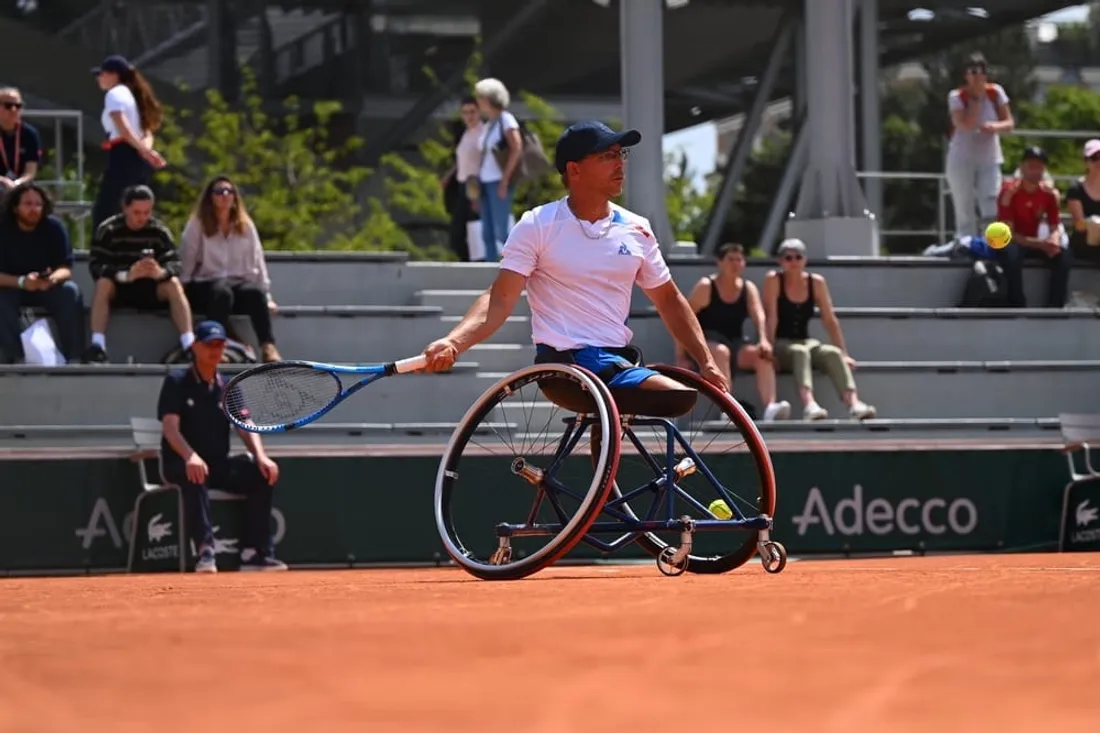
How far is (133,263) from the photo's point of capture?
45.6 ft

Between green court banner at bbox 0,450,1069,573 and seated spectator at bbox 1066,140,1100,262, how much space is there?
3.06 metres

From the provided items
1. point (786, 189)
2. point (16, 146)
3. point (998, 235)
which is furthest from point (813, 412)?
point (16, 146)

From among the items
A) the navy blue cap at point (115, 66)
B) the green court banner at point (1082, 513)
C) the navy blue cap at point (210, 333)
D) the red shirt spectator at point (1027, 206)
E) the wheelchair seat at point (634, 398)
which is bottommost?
the green court banner at point (1082, 513)

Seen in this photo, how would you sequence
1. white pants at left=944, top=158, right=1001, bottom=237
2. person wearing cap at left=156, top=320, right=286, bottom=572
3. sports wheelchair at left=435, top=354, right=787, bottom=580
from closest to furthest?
sports wheelchair at left=435, top=354, right=787, bottom=580
person wearing cap at left=156, top=320, right=286, bottom=572
white pants at left=944, top=158, right=1001, bottom=237

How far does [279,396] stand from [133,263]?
5674mm

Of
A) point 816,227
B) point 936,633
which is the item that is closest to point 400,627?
point 936,633

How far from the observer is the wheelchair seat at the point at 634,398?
7953 mm

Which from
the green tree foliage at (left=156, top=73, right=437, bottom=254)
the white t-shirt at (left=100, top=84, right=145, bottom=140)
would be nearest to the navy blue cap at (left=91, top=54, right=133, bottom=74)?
the white t-shirt at (left=100, top=84, right=145, bottom=140)

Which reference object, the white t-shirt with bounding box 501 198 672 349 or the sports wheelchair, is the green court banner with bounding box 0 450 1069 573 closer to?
the sports wheelchair

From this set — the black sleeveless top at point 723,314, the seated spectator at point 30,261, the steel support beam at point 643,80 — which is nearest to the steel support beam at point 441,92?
the steel support beam at point 643,80

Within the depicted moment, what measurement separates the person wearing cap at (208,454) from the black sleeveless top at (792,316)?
157 inches

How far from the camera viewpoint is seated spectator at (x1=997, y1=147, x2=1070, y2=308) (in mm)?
16375

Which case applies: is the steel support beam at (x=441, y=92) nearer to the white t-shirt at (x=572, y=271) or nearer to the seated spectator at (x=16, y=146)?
the seated spectator at (x=16, y=146)

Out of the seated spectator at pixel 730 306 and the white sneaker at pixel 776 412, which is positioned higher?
the seated spectator at pixel 730 306
